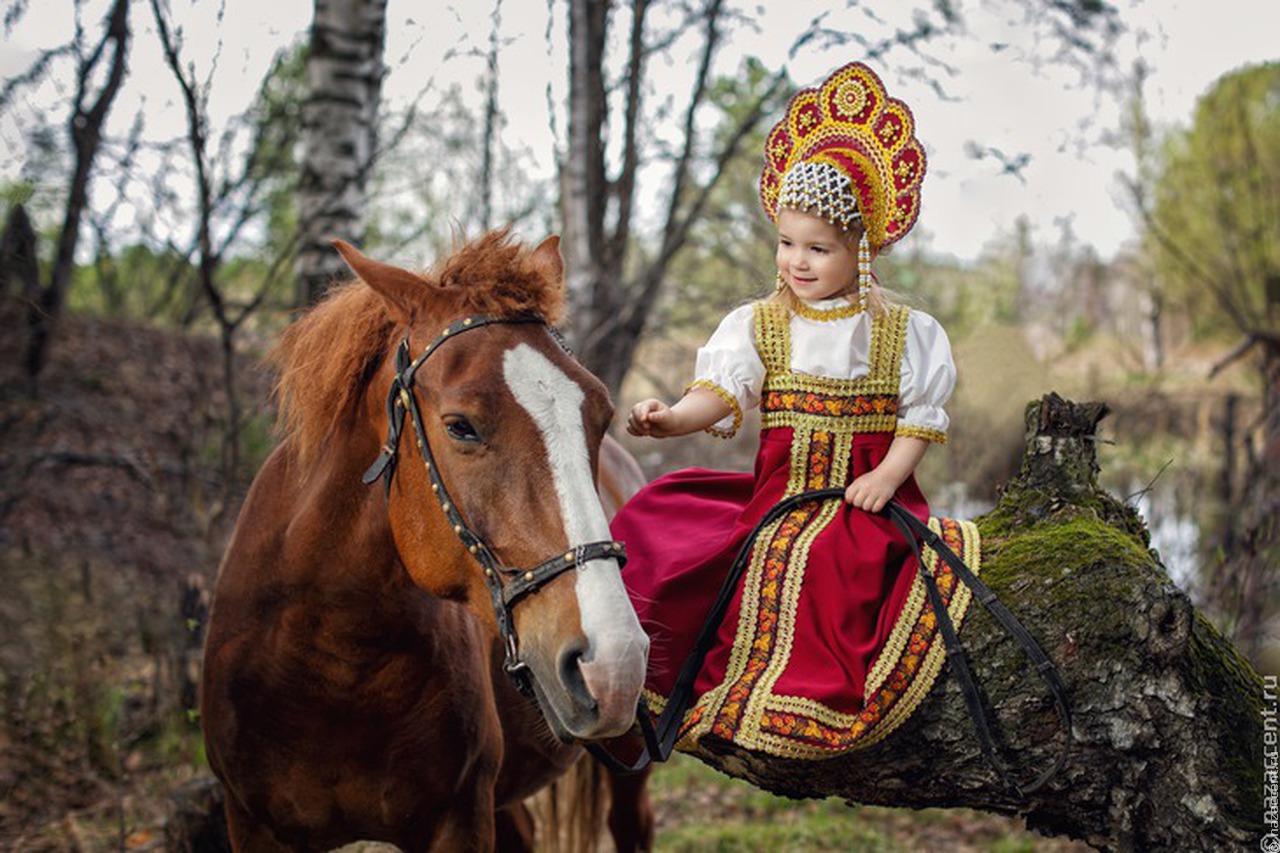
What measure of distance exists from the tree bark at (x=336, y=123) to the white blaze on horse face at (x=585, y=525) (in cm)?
329

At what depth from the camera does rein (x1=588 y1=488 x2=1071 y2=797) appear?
2100 millimetres

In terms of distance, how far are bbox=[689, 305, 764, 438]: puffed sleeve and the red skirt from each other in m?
0.11

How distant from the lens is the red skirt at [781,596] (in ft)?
7.07

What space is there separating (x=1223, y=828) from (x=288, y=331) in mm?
2442

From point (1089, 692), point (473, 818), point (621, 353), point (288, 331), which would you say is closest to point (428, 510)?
point (288, 331)

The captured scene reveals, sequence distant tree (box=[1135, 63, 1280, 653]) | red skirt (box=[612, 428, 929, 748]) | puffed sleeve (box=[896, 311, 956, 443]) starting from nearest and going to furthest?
red skirt (box=[612, 428, 929, 748]) → puffed sleeve (box=[896, 311, 956, 443]) → distant tree (box=[1135, 63, 1280, 653])

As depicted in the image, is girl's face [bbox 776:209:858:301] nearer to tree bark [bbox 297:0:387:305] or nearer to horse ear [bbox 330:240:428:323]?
horse ear [bbox 330:240:428:323]

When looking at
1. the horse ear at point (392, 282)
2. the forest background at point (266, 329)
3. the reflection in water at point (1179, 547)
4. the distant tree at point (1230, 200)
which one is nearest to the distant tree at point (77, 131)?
the forest background at point (266, 329)

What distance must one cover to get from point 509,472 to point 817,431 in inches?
31.7

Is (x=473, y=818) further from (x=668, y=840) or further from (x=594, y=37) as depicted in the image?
(x=594, y=37)

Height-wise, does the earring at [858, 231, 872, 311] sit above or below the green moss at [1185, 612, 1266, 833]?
above

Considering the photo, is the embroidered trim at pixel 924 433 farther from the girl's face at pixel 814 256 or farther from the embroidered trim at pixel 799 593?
the girl's face at pixel 814 256

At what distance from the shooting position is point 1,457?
6383 millimetres

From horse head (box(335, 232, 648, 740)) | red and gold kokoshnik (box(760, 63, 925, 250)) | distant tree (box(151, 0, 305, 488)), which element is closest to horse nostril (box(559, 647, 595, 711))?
horse head (box(335, 232, 648, 740))
